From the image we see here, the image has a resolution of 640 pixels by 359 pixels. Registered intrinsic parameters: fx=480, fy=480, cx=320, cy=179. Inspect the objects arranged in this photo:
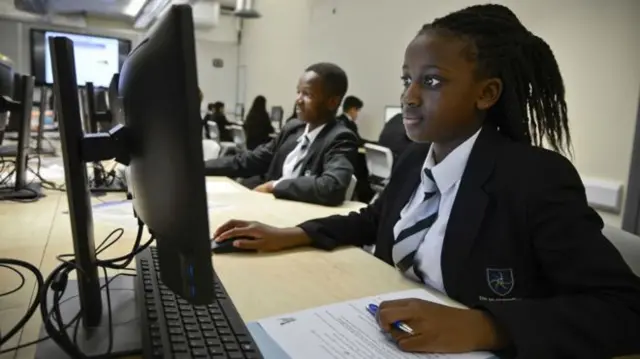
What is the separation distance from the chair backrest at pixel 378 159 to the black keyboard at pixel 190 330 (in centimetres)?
295

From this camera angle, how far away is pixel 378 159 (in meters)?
3.81

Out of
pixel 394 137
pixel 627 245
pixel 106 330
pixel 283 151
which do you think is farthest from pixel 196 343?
pixel 394 137

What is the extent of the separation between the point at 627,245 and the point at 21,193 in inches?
70.1

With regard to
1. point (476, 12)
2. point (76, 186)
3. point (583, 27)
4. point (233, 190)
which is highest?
point (583, 27)

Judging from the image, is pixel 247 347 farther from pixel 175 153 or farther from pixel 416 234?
pixel 416 234

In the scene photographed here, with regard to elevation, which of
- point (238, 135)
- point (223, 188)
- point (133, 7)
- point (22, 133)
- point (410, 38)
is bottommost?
point (238, 135)

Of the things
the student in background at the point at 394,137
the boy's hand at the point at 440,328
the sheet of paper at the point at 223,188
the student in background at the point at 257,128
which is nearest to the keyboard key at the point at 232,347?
the boy's hand at the point at 440,328

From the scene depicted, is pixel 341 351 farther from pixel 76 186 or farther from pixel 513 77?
pixel 513 77

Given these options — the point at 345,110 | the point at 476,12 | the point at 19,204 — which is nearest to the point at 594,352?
the point at 476,12

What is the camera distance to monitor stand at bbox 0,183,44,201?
1.58 meters

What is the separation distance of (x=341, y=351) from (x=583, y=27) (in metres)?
3.26

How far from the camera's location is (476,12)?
3.34 feet

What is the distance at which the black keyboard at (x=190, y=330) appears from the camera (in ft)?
1.81

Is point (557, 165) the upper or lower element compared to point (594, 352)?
upper
